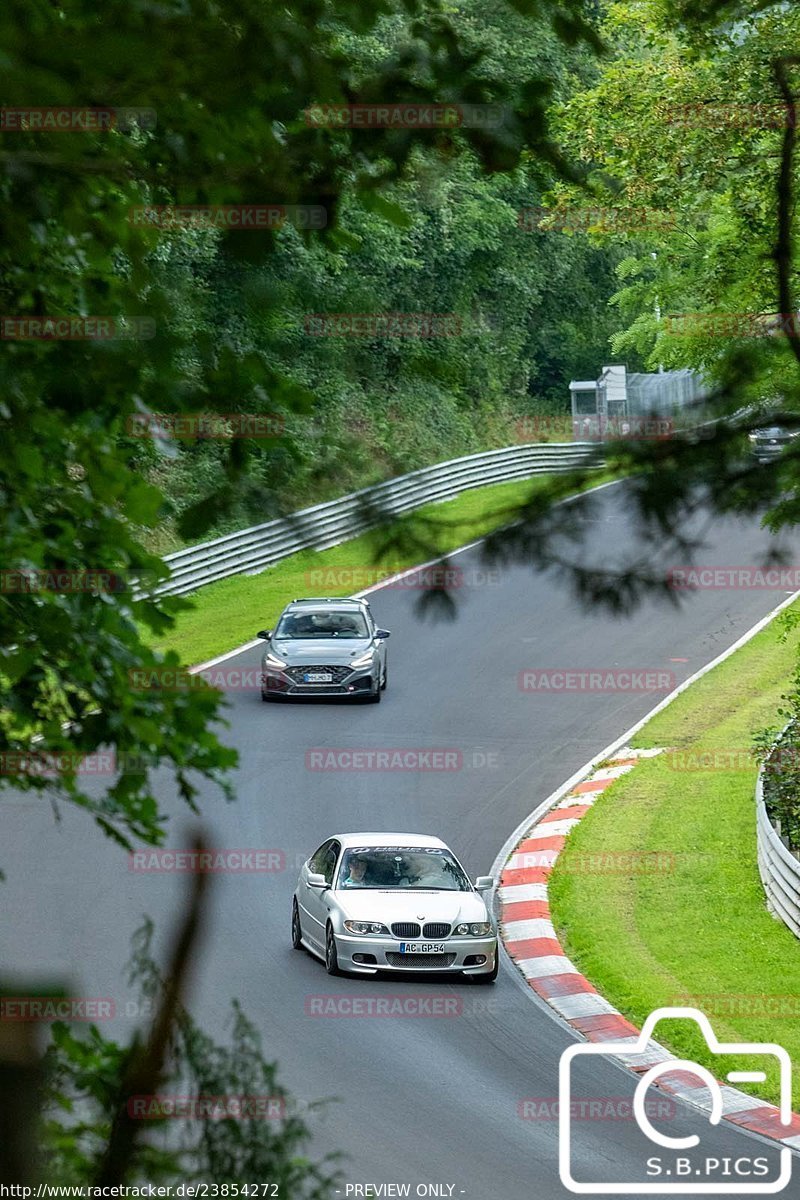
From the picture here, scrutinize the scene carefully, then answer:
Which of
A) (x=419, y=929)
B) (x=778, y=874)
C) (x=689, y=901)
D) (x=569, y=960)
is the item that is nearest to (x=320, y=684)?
(x=689, y=901)

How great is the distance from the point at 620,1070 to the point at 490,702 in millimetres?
14977

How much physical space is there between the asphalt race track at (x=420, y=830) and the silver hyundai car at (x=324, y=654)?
1.41 feet

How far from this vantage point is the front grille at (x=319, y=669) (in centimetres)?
2731

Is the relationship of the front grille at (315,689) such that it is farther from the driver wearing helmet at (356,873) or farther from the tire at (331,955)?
the tire at (331,955)

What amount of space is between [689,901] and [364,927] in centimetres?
498

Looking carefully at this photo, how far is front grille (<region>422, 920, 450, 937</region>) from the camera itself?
15805mm

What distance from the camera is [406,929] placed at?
1582 centimetres

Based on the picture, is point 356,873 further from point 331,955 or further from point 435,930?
point 435,930

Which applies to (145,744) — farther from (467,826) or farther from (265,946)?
(467,826)

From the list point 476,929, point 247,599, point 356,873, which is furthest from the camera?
point 247,599

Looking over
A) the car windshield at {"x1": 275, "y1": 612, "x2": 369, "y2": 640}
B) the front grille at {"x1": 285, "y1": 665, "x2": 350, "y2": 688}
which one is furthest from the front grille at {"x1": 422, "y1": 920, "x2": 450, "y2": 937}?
the car windshield at {"x1": 275, "y1": 612, "x2": 369, "y2": 640}

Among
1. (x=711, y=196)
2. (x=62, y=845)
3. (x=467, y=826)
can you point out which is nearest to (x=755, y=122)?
(x=711, y=196)

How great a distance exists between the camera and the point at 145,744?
193 inches

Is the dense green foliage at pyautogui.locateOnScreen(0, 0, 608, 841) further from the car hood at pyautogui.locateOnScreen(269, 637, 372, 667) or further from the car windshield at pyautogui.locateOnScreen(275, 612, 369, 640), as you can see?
the car windshield at pyautogui.locateOnScreen(275, 612, 369, 640)
